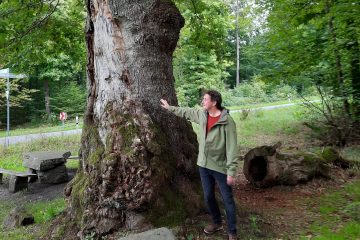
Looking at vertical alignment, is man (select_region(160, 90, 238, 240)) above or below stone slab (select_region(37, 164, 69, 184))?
above

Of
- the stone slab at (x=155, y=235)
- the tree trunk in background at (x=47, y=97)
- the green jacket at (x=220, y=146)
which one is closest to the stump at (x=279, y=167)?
the green jacket at (x=220, y=146)

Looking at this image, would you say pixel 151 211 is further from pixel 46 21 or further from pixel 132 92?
pixel 46 21

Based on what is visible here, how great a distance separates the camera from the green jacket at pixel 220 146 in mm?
4293

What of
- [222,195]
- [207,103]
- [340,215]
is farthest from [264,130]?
[207,103]

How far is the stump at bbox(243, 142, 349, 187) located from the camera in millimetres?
6961

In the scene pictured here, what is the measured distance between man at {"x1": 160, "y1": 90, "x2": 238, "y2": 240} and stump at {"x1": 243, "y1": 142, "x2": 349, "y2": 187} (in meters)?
2.69

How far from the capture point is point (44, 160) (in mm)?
9414

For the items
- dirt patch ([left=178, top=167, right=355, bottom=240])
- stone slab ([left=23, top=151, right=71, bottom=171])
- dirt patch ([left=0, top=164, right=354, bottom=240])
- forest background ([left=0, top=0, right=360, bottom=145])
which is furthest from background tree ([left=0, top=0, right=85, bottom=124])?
dirt patch ([left=178, top=167, right=355, bottom=240])

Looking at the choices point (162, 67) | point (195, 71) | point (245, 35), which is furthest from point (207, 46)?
point (245, 35)

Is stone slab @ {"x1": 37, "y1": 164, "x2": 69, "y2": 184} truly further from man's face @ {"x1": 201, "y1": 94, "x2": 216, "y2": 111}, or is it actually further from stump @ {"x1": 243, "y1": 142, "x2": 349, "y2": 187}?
man's face @ {"x1": 201, "y1": 94, "x2": 216, "y2": 111}

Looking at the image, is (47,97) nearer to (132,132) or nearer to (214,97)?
(132,132)

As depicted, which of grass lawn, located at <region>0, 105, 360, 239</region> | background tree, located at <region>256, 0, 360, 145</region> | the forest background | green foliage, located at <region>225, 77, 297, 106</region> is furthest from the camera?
green foliage, located at <region>225, 77, 297, 106</region>

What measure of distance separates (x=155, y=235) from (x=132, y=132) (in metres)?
1.36

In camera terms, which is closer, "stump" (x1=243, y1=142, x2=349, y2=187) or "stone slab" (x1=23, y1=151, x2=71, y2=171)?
"stump" (x1=243, y1=142, x2=349, y2=187)
